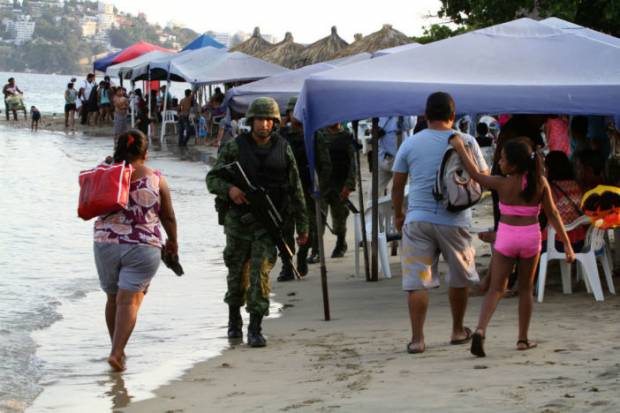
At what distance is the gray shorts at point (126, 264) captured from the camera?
7.80m

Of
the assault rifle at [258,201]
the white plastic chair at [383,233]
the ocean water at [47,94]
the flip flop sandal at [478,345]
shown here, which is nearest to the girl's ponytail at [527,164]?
the flip flop sandal at [478,345]

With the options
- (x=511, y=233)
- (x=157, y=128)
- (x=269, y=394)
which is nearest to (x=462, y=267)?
(x=511, y=233)

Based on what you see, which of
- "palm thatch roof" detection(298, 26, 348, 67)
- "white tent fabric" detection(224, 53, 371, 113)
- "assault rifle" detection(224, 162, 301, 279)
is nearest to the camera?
"assault rifle" detection(224, 162, 301, 279)

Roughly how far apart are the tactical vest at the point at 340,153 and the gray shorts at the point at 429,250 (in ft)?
16.9

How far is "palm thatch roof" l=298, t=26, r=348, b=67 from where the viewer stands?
32.6m

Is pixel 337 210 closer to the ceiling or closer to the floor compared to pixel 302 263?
closer to the ceiling

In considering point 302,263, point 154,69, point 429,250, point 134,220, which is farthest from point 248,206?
point 154,69

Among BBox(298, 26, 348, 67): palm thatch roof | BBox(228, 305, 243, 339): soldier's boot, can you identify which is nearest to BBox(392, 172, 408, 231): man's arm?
BBox(228, 305, 243, 339): soldier's boot

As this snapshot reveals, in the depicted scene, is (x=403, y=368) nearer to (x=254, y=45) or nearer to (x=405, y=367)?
(x=405, y=367)

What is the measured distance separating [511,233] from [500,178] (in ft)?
1.15

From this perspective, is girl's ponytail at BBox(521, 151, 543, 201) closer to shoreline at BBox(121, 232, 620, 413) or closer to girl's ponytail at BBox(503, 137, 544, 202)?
girl's ponytail at BBox(503, 137, 544, 202)

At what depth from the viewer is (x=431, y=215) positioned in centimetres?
757

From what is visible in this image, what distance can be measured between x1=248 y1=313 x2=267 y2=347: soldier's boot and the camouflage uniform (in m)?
0.11

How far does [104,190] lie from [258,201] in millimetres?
1301
